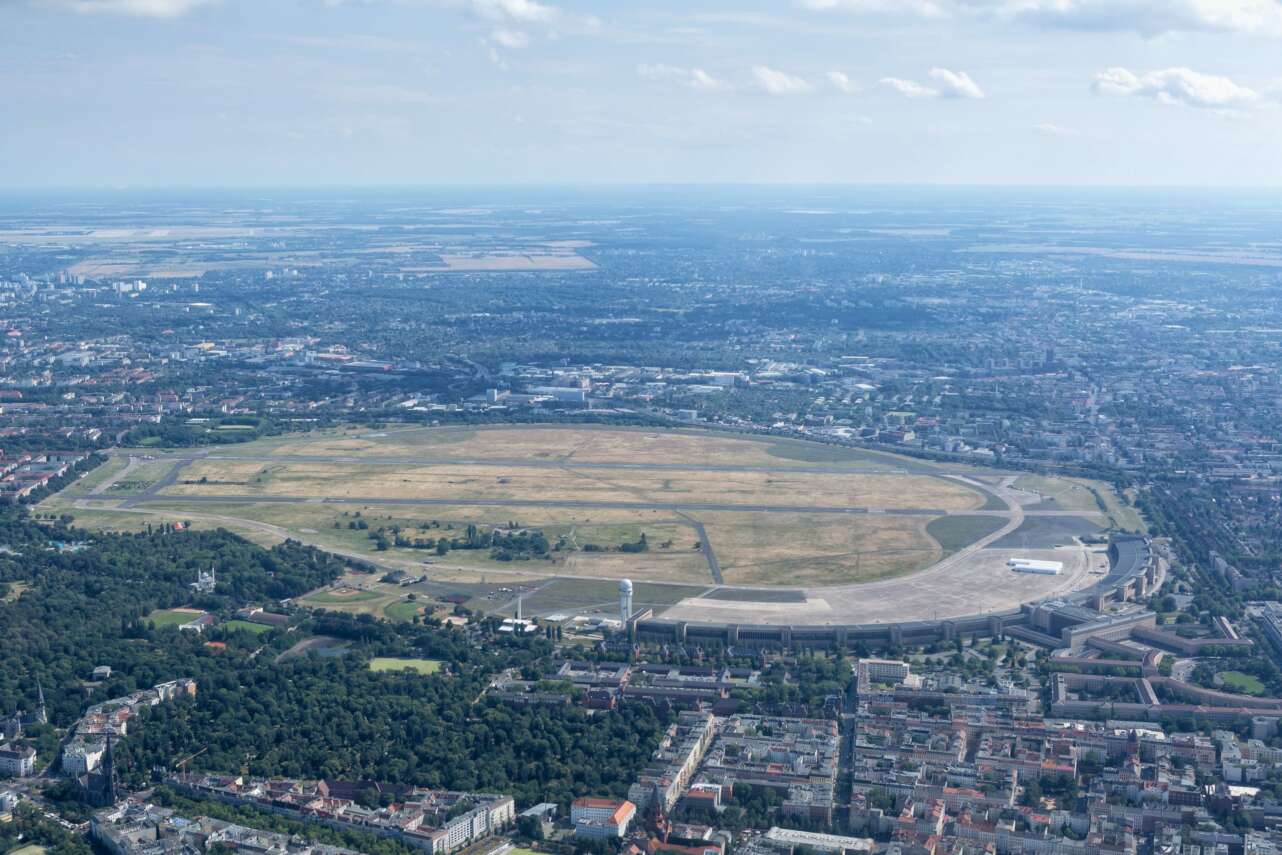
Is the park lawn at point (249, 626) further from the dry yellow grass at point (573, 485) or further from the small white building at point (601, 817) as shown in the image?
the dry yellow grass at point (573, 485)

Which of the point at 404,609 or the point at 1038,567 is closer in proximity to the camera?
the point at 404,609

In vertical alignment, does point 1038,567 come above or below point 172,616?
above

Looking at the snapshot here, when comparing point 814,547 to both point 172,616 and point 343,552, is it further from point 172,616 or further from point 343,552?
point 172,616

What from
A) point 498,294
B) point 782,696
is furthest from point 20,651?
point 498,294

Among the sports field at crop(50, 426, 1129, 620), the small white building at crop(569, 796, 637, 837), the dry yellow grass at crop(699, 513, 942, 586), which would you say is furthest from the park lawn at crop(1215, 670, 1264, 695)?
the small white building at crop(569, 796, 637, 837)

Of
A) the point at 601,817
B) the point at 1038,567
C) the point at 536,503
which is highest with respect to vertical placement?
the point at 1038,567

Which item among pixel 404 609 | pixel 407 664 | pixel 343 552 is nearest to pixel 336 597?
pixel 404 609

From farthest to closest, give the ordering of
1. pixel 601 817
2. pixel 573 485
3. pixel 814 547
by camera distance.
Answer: pixel 573 485 → pixel 814 547 → pixel 601 817

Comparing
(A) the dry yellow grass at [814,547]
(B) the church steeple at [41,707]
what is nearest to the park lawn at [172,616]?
(B) the church steeple at [41,707]

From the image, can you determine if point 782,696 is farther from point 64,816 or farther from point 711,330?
point 711,330
